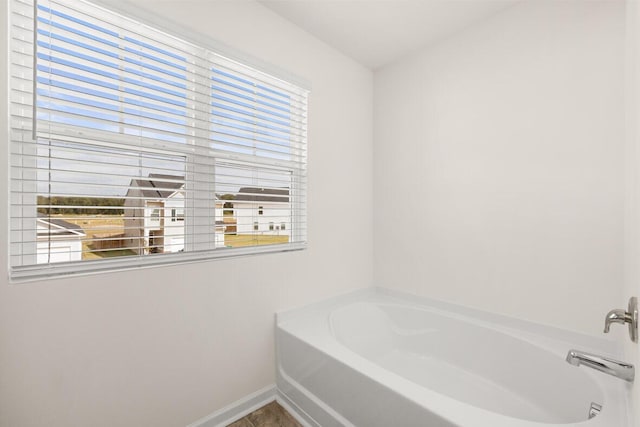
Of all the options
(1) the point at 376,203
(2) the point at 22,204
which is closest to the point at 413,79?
(1) the point at 376,203

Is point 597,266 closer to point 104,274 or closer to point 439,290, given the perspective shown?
point 439,290

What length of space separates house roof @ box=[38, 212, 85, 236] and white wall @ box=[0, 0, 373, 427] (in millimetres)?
109

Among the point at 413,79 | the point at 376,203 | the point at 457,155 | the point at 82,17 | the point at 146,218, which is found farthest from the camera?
the point at 376,203

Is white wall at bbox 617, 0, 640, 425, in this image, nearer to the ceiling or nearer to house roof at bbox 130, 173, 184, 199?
the ceiling

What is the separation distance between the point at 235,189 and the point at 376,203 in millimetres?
1293

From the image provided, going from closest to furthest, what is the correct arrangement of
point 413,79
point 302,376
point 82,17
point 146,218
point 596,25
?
point 82,17 → point 146,218 → point 596,25 → point 302,376 → point 413,79

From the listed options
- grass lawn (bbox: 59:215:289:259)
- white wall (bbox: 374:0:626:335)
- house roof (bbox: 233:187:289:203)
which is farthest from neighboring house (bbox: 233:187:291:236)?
white wall (bbox: 374:0:626:335)

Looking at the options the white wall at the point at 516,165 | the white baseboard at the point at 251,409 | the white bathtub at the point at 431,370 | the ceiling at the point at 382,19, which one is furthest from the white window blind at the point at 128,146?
the white wall at the point at 516,165

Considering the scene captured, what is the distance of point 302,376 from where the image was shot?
1658mm

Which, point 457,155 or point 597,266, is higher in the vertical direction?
point 457,155

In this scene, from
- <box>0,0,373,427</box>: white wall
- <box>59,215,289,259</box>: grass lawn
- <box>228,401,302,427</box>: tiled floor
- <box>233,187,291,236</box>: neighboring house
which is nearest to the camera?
<box>0,0,373,427</box>: white wall

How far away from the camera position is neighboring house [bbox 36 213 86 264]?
114 cm

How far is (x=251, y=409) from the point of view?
1719mm

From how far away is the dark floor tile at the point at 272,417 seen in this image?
162 cm
